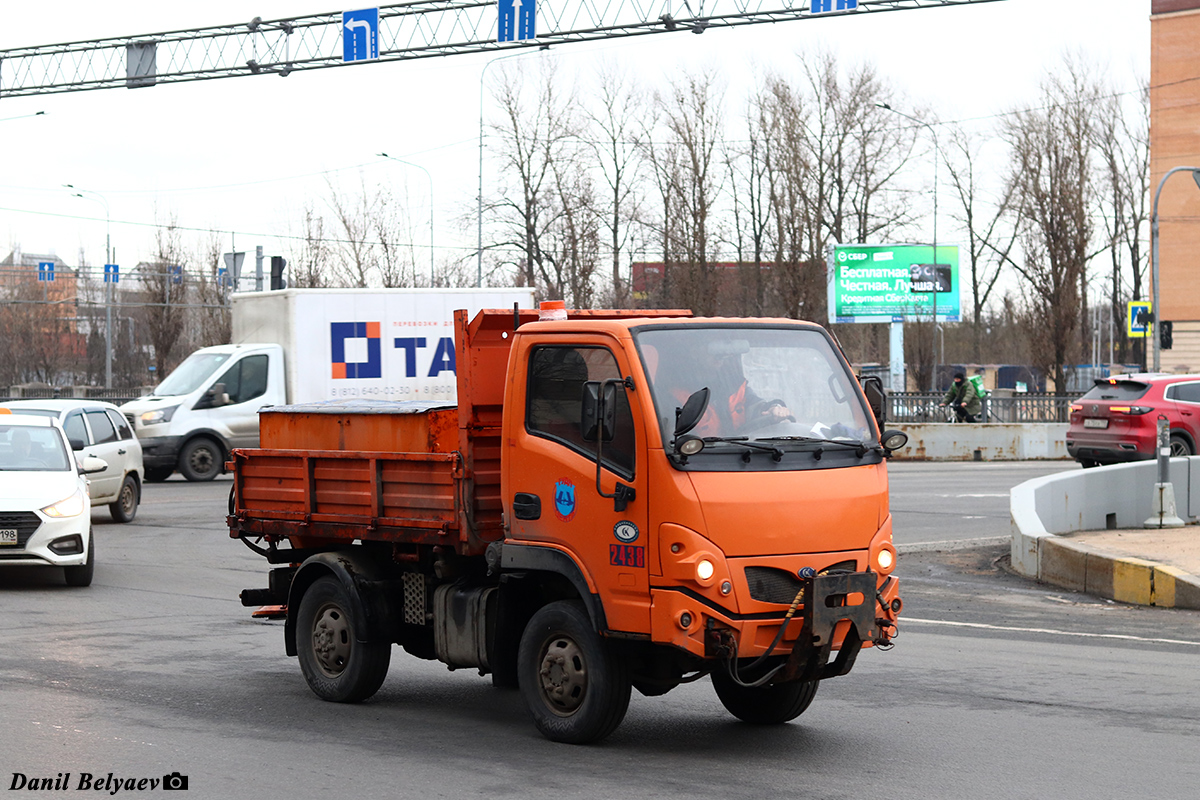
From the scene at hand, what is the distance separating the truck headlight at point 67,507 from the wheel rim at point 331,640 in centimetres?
553

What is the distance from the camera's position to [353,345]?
2548 centimetres

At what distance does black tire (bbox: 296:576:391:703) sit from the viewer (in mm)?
7914

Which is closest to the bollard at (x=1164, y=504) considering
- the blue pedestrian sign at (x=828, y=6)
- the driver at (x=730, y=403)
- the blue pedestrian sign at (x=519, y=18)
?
the driver at (x=730, y=403)

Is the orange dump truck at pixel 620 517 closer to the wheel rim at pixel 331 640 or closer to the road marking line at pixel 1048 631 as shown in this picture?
the wheel rim at pixel 331 640

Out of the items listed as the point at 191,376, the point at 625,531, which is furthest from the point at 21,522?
the point at 191,376

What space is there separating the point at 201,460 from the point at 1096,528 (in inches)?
633

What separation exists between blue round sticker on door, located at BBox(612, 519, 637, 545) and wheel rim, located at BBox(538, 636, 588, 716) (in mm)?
620

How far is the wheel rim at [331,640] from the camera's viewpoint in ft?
26.5

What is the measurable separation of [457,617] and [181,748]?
1521 millimetres

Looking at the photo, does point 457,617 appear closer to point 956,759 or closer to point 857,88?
point 956,759

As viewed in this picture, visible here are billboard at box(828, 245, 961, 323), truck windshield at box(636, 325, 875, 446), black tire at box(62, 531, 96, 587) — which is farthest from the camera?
billboard at box(828, 245, 961, 323)

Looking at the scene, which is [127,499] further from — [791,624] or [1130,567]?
[791,624]

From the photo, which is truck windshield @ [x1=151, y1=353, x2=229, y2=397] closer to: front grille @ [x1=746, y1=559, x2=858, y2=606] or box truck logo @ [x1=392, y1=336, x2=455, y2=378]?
box truck logo @ [x1=392, y1=336, x2=455, y2=378]

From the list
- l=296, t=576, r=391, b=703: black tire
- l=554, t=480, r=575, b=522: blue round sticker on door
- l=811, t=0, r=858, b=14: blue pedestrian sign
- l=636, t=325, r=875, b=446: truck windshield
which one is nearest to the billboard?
l=811, t=0, r=858, b=14: blue pedestrian sign
